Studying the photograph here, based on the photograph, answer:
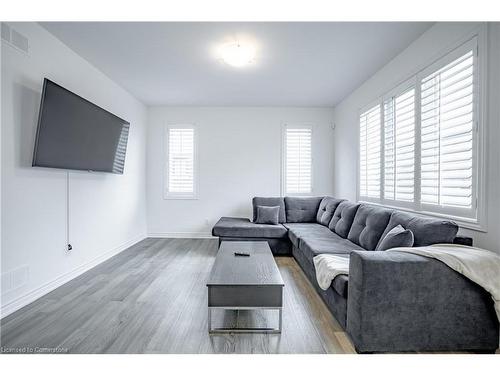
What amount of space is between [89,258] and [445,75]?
15.2 ft

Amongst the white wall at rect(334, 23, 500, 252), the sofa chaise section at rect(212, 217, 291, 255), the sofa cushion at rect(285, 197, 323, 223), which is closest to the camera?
the white wall at rect(334, 23, 500, 252)

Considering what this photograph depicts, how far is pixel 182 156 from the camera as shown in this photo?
598cm

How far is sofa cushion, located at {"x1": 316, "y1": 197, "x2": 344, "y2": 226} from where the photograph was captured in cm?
472

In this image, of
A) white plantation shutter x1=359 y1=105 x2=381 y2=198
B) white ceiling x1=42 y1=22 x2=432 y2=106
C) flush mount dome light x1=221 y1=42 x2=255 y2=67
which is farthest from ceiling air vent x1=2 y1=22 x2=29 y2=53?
white plantation shutter x1=359 y1=105 x2=381 y2=198

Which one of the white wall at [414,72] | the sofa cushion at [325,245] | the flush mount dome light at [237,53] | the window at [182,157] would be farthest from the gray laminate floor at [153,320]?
the flush mount dome light at [237,53]

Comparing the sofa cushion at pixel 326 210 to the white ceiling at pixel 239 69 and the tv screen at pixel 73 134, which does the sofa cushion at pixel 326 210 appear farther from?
the tv screen at pixel 73 134

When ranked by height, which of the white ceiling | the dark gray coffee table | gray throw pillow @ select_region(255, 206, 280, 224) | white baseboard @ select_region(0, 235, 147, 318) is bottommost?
white baseboard @ select_region(0, 235, 147, 318)

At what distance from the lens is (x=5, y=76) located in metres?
2.48

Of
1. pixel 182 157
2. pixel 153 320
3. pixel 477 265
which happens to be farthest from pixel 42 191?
pixel 477 265

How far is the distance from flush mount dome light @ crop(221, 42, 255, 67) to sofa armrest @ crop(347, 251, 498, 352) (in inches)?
102

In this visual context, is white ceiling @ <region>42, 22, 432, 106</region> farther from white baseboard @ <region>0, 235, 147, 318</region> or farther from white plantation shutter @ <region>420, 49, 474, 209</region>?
white baseboard @ <region>0, 235, 147, 318</region>

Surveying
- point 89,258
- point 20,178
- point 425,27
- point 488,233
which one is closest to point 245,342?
point 488,233

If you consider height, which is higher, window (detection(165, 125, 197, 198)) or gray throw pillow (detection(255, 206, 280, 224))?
window (detection(165, 125, 197, 198))

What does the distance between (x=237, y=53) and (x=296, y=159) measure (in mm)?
3090
